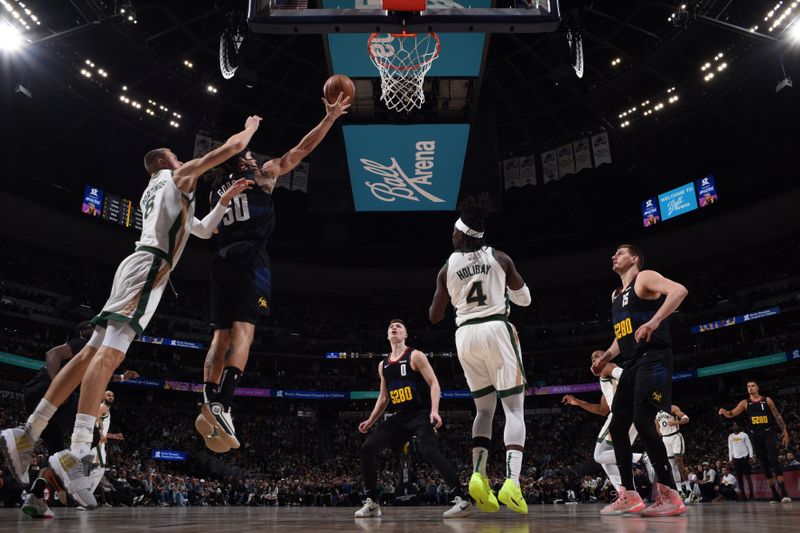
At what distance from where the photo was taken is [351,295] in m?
36.2

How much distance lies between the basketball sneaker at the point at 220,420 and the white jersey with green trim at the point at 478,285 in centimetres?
214

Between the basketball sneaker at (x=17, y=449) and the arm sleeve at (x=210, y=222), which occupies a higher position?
the arm sleeve at (x=210, y=222)

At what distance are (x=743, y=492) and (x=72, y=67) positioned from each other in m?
23.9

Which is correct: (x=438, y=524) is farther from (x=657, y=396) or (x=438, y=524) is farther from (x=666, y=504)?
(x=657, y=396)

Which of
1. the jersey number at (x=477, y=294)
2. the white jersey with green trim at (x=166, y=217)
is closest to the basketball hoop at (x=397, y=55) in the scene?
the jersey number at (x=477, y=294)

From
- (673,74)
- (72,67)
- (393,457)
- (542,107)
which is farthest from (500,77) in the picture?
(393,457)

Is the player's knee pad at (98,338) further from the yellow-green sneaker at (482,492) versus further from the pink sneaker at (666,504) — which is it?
the pink sneaker at (666,504)

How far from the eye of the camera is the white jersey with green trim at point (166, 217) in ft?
15.0

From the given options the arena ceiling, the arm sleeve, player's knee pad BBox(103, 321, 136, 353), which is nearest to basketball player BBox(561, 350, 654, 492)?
the arm sleeve

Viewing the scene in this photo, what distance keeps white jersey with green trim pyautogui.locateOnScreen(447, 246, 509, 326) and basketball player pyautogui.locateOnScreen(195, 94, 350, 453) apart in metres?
1.69

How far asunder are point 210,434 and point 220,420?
130mm

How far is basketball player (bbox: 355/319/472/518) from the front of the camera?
6.18m

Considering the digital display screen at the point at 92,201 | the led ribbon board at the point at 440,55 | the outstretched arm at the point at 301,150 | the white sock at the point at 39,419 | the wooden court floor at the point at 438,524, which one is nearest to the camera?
the wooden court floor at the point at 438,524

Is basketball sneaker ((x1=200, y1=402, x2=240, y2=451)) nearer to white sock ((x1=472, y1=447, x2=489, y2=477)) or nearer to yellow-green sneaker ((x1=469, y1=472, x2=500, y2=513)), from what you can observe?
yellow-green sneaker ((x1=469, y1=472, x2=500, y2=513))
